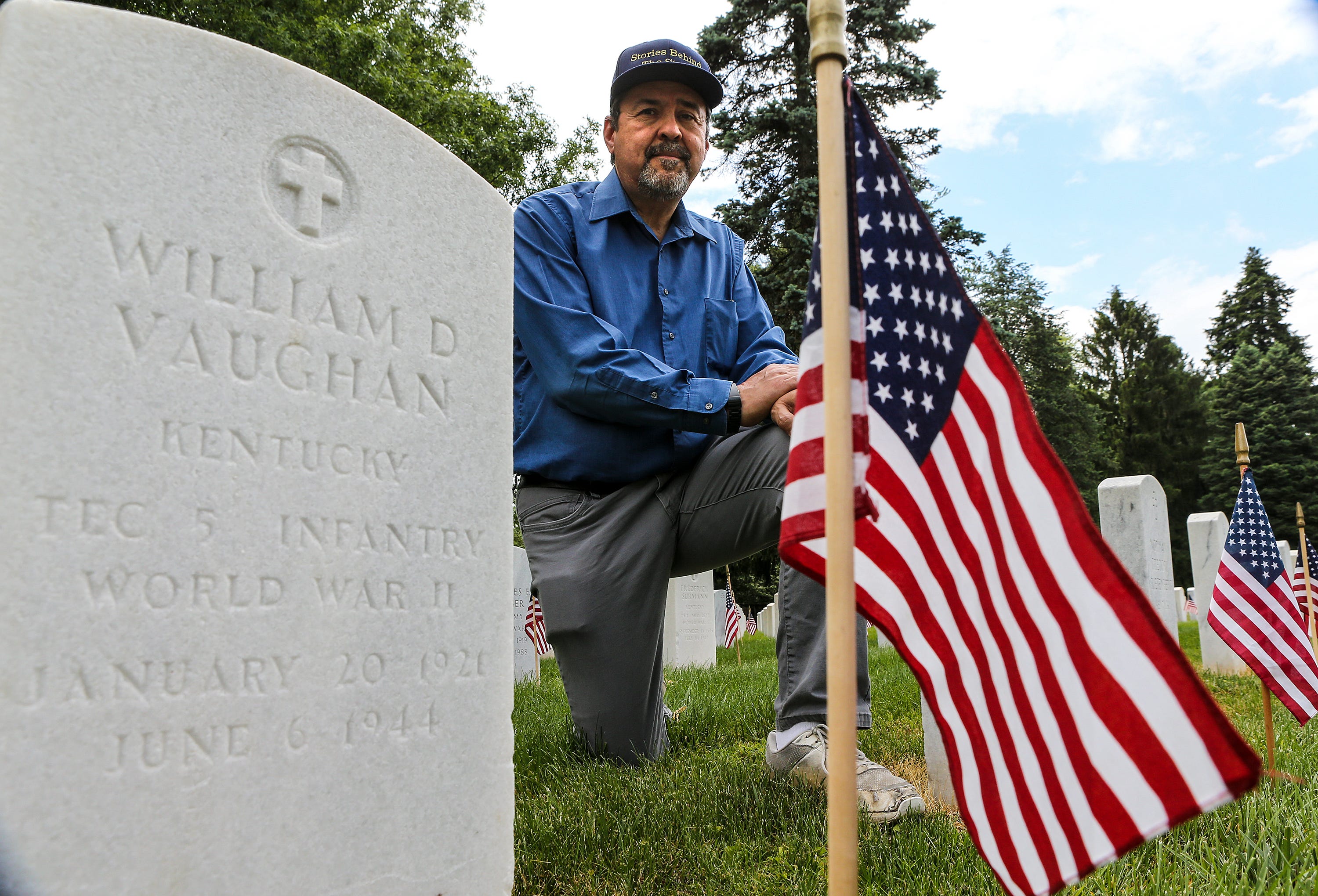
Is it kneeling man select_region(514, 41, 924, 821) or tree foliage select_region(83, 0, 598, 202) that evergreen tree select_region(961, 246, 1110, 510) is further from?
kneeling man select_region(514, 41, 924, 821)

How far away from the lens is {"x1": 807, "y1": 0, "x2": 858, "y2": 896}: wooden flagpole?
4.66ft

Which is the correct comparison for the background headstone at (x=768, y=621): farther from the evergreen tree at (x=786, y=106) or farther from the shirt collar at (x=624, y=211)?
the shirt collar at (x=624, y=211)

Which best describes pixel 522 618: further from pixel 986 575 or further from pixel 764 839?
pixel 986 575

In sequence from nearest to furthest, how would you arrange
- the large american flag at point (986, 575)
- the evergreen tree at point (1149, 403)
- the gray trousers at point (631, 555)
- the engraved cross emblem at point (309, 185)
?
the large american flag at point (986, 575)
the engraved cross emblem at point (309, 185)
the gray trousers at point (631, 555)
the evergreen tree at point (1149, 403)

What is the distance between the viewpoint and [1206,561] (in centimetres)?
1018

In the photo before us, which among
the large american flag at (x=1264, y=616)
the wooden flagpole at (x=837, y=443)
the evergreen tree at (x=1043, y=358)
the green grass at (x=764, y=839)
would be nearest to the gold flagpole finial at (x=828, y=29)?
the wooden flagpole at (x=837, y=443)

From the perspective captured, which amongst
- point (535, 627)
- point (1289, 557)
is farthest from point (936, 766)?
point (1289, 557)

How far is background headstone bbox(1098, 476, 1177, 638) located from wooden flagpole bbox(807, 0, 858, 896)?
6751 millimetres

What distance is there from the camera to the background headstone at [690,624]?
32.7 feet

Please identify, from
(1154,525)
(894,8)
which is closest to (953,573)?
(1154,525)

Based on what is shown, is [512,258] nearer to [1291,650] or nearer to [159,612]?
[159,612]

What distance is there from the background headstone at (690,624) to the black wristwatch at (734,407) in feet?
21.7

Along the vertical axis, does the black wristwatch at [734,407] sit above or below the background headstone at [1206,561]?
above

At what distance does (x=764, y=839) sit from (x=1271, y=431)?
3913 centimetres
